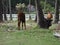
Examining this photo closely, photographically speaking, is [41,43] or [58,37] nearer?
[41,43]

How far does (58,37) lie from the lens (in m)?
14.5

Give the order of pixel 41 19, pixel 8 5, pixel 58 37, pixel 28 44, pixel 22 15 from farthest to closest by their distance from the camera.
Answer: pixel 8 5 < pixel 41 19 < pixel 22 15 < pixel 58 37 < pixel 28 44

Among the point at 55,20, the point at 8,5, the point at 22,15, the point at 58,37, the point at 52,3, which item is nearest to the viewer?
the point at 58,37

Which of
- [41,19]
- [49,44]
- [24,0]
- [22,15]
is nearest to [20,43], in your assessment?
[49,44]

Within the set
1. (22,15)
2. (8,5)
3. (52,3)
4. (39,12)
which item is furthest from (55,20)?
(52,3)

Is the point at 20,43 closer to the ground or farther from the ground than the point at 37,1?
closer to the ground

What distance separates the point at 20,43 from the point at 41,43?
95 centimetres

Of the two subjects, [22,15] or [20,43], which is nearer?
[20,43]

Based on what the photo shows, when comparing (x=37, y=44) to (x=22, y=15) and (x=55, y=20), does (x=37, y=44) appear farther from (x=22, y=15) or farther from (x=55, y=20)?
(x=55, y=20)

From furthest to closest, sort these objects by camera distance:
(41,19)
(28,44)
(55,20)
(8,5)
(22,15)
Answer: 1. (8,5)
2. (55,20)
3. (41,19)
4. (22,15)
5. (28,44)

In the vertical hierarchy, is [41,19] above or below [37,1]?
below

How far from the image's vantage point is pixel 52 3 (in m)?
54.5

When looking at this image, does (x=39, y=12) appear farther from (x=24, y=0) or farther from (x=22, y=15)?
(x=24, y=0)

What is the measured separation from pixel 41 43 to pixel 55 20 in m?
16.7
